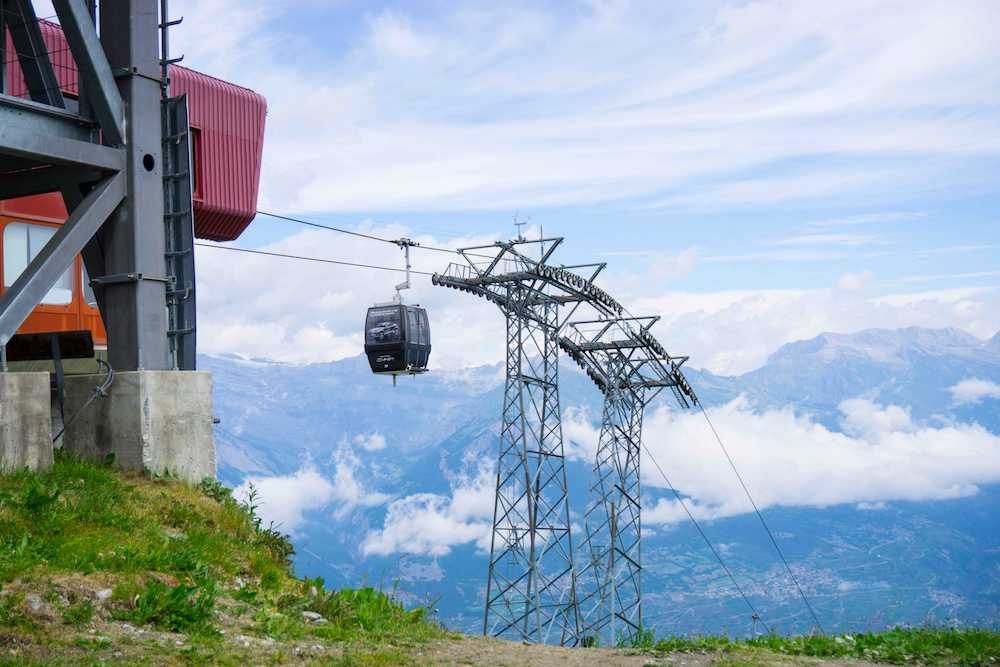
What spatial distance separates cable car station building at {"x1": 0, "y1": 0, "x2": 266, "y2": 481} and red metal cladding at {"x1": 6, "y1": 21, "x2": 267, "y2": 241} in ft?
18.2

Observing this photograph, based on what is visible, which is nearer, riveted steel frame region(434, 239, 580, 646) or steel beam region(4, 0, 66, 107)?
steel beam region(4, 0, 66, 107)

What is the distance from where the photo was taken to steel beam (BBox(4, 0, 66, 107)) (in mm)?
13797

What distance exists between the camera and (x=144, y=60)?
1399 cm

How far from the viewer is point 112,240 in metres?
13.9

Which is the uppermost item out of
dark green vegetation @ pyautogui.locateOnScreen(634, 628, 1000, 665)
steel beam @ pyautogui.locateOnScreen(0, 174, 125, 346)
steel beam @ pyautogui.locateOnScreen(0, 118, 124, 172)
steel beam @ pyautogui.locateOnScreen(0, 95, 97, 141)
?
steel beam @ pyautogui.locateOnScreen(0, 95, 97, 141)

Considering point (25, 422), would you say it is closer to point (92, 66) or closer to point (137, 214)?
point (137, 214)

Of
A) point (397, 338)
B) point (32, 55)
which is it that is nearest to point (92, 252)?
point (32, 55)

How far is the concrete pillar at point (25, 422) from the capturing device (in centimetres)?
1142

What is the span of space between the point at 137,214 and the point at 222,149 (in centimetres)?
719

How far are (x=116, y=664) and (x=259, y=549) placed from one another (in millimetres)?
3944

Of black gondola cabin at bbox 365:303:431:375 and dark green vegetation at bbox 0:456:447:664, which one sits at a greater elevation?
black gondola cabin at bbox 365:303:431:375

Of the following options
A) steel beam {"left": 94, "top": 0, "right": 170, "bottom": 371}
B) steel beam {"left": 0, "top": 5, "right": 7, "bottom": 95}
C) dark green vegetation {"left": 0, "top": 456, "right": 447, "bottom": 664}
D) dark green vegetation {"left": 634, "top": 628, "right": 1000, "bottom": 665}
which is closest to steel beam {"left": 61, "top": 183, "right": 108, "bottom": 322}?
steel beam {"left": 94, "top": 0, "right": 170, "bottom": 371}

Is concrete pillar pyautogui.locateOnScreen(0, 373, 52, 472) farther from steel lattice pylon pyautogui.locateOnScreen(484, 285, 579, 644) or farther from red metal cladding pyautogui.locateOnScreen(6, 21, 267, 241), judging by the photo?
steel lattice pylon pyautogui.locateOnScreen(484, 285, 579, 644)

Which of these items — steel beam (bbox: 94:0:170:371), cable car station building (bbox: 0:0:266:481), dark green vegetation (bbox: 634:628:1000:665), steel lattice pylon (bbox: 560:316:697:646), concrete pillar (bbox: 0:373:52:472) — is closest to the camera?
dark green vegetation (bbox: 634:628:1000:665)
